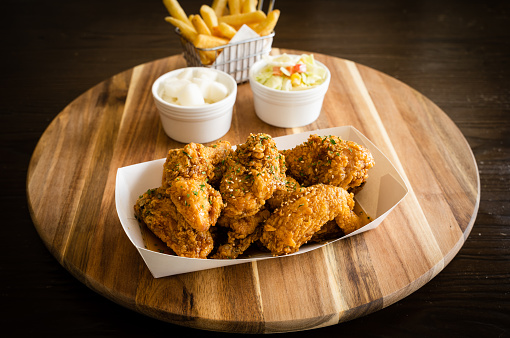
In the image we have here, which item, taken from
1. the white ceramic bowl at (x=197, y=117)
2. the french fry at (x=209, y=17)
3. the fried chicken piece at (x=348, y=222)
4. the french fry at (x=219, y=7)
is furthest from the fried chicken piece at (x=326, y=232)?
the french fry at (x=219, y=7)

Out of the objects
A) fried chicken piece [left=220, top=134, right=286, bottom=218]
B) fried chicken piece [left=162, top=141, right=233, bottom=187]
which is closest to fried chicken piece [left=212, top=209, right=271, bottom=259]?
fried chicken piece [left=220, top=134, right=286, bottom=218]

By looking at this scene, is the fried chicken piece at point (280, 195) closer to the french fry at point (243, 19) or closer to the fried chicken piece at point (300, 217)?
the fried chicken piece at point (300, 217)

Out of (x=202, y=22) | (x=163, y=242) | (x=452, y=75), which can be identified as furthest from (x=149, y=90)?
(x=452, y=75)

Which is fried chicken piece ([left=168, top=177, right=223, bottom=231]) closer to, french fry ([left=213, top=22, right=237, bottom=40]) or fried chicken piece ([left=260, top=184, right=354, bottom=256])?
fried chicken piece ([left=260, top=184, right=354, bottom=256])

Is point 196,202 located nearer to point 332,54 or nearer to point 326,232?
point 326,232

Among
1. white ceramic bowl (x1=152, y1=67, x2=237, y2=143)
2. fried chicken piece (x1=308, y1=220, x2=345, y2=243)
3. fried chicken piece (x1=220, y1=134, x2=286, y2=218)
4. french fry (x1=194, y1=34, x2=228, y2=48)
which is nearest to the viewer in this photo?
fried chicken piece (x1=220, y1=134, x2=286, y2=218)

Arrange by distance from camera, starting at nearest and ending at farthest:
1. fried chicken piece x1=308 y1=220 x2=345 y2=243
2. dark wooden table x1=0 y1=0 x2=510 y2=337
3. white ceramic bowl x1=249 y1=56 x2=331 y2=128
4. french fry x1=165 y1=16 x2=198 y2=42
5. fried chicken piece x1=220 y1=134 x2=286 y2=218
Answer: fried chicken piece x1=220 y1=134 x2=286 y2=218 < fried chicken piece x1=308 y1=220 x2=345 y2=243 < dark wooden table x1=0 y1=0 x2=510 y2=337 < white ceramic bowl x1=249 y1=56 x2=331 y2=128 < french fry x1=165 y1=16 x2=198 y2=42

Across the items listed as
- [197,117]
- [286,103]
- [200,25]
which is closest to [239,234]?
[197,117]
